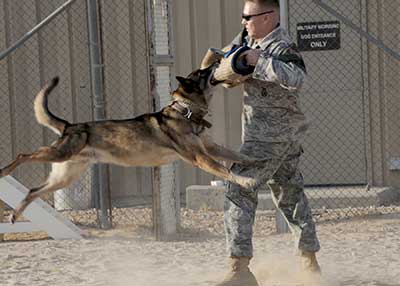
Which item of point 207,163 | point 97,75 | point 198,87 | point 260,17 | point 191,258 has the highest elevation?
point 260,17

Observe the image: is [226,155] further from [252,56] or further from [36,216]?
[36,216]

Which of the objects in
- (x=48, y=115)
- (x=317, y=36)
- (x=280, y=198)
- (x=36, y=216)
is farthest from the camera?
(x=317, y=36)

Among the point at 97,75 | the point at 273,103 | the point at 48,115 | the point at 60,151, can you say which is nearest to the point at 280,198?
the point at 273,103

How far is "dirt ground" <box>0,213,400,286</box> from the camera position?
6477 millimetres

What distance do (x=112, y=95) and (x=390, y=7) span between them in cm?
328

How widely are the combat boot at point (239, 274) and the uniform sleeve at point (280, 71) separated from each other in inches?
45.3

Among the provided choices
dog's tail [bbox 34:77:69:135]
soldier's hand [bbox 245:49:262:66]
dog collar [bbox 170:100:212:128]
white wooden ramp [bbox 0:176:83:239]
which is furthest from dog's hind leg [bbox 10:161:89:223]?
white wooden ramp [bbox 0:176:83:239]

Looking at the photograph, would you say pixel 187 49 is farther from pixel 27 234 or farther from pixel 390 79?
pixel 27 234

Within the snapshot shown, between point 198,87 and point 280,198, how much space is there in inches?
36.3

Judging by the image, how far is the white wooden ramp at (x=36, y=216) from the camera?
825cm

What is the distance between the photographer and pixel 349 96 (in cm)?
1023

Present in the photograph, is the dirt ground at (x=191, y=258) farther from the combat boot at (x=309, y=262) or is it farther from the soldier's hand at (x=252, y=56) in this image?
the soldier's hand at (x=252, y=56)

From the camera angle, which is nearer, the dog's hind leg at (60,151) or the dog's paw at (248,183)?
the dog's paw at (248,183)

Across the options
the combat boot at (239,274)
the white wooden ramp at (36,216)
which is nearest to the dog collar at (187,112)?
the combat boot at (239,274)
